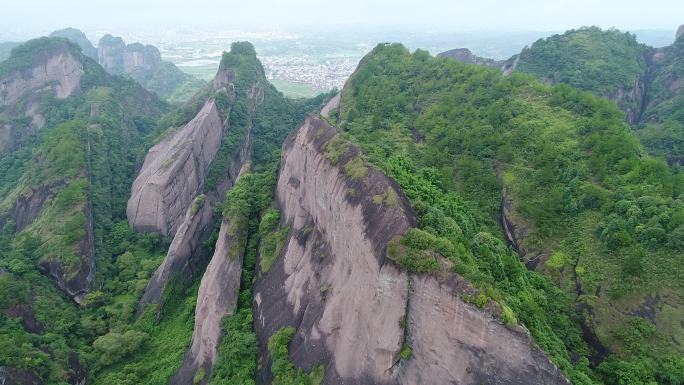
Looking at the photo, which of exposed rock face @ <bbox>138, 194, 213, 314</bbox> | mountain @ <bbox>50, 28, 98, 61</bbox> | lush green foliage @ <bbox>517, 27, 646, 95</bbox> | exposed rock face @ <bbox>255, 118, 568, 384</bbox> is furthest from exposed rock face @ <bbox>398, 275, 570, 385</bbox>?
mountain @ <bbox>50, 28, 98, 61</bbox>

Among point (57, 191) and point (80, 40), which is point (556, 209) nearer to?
point (57, 191)

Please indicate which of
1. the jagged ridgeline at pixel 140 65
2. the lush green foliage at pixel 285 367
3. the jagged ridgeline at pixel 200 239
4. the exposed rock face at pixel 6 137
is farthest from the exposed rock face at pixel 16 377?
the jagged ridgeline at pixel 140 65

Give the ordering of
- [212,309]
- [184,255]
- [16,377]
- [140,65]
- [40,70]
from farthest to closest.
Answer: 1. [140,65]
2. [40,70]
3. [184,255]
4. [212,309]
5. [16,377]

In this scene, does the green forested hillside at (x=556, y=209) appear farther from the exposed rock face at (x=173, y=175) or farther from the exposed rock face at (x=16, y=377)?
the exposed rock face at (x=16, y=377)

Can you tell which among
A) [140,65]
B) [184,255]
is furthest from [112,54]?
[184,255]

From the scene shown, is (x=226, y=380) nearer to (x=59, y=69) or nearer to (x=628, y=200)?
(x=628, y=200)
